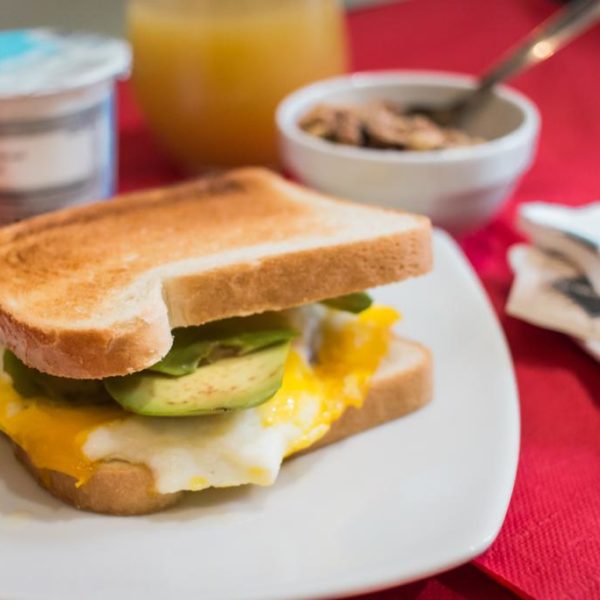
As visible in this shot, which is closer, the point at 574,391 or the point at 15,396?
the point at 15,396

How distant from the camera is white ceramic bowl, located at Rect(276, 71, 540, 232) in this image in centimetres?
158

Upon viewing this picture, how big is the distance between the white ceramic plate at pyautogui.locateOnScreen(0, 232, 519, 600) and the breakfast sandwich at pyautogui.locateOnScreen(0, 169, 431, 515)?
0.03 metres

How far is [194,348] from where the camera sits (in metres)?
1.09

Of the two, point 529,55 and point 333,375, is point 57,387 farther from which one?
point 529,55

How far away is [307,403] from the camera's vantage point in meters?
A: 1.10

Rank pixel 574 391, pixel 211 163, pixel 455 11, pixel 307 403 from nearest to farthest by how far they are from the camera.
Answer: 1. pixel 307 403
2. pixel 574 391
3. pixel 211 163
4. pixel 455 11

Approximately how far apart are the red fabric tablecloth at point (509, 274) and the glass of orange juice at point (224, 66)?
0.58 ft

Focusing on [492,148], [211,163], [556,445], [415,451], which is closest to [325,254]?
[415,451]

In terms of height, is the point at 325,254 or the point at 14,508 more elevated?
the point at 325,254

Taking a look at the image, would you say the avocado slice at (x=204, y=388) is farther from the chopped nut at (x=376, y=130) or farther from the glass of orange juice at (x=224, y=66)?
the glass of orange juice at (x=224, y=66)

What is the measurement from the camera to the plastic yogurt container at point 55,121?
154 cm

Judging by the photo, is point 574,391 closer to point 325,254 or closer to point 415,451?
point 415,451

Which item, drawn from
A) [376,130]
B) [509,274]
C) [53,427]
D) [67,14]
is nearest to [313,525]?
[53,427]

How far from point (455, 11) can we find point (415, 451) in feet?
7.81
